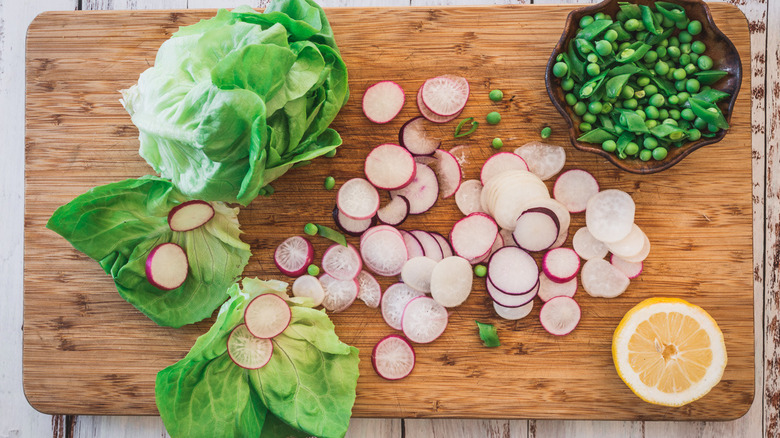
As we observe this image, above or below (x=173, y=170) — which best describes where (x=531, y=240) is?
below

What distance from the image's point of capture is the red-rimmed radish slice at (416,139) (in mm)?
2850

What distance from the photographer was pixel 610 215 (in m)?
2.77

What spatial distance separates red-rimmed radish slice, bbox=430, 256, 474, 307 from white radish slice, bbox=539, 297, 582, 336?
0.43 m

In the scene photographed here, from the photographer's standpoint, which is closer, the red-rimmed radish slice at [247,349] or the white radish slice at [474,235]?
the red-rimmed radish slice at [247,349]

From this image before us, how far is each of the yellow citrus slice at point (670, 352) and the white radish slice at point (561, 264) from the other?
0.33m

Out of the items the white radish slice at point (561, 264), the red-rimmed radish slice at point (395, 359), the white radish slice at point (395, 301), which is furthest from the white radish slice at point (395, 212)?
the white radish slice at point (561, 264)

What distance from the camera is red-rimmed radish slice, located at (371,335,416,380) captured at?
9.15ft

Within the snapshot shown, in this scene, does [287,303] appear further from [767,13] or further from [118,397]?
[767,13]

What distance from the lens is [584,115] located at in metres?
2.66

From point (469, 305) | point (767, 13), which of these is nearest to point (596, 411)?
point (469, 305)

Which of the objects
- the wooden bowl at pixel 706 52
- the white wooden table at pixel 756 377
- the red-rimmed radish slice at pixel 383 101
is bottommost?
the white wooden table at pixel 756 377

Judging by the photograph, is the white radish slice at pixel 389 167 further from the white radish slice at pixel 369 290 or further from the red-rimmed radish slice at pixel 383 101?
the white radish slice at pixel 369 290

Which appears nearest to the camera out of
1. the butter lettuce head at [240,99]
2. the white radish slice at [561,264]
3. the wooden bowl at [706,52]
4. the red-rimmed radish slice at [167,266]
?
the butter lettuce head at [240,99]

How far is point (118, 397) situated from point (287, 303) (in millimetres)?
1023
